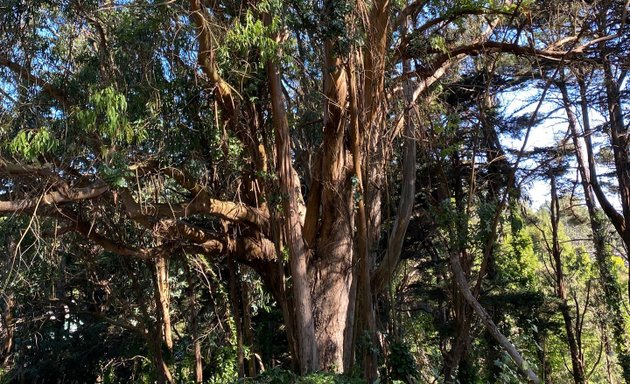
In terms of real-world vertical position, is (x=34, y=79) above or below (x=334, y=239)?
above

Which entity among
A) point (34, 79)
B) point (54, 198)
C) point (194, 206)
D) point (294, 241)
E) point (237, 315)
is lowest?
point (237, 315)

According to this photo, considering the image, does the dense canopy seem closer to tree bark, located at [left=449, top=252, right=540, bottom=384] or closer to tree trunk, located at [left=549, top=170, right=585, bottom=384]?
tree bark, located at [left=449, top=252, right=540, bottom=384]

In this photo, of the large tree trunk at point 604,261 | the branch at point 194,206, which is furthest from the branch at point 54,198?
the large tree trunk at point 604,261

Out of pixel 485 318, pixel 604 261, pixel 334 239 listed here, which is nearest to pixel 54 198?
pixel 334 239

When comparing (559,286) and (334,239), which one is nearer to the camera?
(334,239)

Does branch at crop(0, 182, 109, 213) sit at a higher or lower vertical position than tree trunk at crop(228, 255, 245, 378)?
higher

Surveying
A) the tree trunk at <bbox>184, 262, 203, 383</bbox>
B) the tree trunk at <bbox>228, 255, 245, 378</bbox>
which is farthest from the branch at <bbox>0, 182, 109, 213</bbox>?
the tree trunk at <bbox>184, 262, 203, 383</bbox>

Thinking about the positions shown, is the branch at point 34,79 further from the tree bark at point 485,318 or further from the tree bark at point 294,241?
the tree bark at point 485,318

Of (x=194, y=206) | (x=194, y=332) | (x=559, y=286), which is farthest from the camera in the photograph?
(x=559, y=286)

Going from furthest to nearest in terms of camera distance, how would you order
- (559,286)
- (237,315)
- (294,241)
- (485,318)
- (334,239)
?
(559,286), (237,315), (485,318), (334,239), (294,241)

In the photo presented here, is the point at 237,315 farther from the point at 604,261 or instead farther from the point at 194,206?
the point at 604,261

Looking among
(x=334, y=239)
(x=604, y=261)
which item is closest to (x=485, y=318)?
(x=334, y=239)

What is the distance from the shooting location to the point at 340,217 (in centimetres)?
812

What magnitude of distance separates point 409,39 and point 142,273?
27.9 feet
